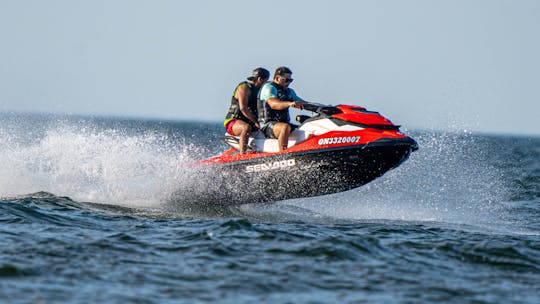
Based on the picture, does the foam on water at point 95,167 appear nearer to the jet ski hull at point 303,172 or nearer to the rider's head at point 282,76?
the jet ski hull at point 303,172

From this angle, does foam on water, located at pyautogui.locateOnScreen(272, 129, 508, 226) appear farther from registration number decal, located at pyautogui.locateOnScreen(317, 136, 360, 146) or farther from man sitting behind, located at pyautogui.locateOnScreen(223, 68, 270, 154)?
man sitting behind, located at pyautogui.locateOnScreen(223, 68, 270, 154)

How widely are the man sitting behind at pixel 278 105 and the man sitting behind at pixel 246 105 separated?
19 cm

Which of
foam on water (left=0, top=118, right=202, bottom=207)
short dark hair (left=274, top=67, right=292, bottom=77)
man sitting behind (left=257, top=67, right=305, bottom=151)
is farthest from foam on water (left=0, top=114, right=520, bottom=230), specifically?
short dark hair (left=274, top=67, right=292, bottom=77)

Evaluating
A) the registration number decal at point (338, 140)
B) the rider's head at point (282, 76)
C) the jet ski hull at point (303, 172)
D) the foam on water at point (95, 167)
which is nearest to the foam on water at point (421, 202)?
the jet ski hull at point (303, 172)

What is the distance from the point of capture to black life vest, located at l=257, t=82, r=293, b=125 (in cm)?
1045

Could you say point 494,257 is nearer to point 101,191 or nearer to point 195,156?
point 195,156

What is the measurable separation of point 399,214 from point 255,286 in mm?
5483

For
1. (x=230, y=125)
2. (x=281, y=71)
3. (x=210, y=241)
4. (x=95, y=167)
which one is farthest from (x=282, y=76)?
(x=95, y=167)

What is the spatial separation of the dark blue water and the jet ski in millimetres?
400

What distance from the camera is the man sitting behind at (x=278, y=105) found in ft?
33.7

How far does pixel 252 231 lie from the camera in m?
8.49

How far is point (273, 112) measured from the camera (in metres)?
10.6

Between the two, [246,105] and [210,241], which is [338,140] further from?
[210,241]

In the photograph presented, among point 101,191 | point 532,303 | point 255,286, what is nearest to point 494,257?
point 532,303
